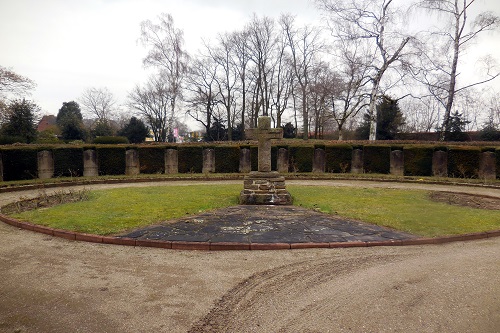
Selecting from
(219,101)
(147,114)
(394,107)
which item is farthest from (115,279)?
(147,114)

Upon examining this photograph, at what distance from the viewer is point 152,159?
18969 mm

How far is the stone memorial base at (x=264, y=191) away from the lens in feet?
31.4

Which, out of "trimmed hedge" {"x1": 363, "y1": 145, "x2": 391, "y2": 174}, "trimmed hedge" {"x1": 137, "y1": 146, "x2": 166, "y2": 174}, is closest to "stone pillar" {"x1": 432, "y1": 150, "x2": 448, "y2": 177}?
"trimmed hedge" {"x1": 363, "y1": 145, "x2": 391, "y2": 174}

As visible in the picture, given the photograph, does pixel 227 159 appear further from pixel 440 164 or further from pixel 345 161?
pixel 440 164

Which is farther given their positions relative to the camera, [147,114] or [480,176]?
[147,114]

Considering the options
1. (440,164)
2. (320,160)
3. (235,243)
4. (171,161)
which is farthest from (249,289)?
(440,164)

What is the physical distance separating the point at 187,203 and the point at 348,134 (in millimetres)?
37431

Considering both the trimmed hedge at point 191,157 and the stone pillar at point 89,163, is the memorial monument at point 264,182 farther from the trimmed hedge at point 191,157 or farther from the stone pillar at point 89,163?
the stone pillar at point 89,163

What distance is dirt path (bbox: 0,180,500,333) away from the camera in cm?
315

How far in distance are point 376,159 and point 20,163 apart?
1837 cm

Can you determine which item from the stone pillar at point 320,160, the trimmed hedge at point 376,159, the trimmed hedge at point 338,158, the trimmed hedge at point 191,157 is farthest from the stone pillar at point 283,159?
the trimmed hedge at point 191,157

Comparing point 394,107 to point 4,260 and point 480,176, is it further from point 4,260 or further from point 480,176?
point 4,260

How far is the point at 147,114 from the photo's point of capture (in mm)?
48125

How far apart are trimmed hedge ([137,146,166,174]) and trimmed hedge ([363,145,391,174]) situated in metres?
11.6
